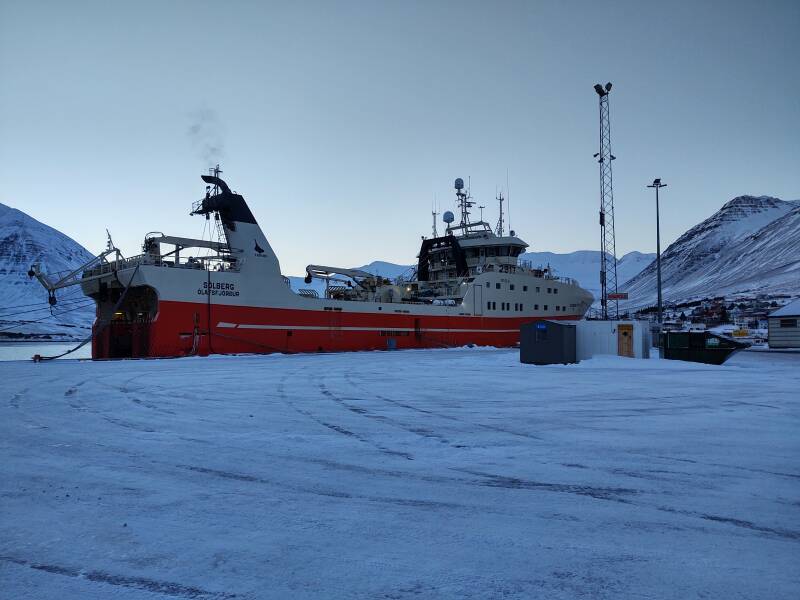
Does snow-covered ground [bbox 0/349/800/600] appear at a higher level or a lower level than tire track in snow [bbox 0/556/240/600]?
lower

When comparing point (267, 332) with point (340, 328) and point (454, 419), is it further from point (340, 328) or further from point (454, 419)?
point (454, 419)

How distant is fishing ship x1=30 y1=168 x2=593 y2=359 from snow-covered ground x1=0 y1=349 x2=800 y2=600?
1895 centimetres

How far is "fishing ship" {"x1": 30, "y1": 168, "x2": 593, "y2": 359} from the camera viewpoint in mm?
29062

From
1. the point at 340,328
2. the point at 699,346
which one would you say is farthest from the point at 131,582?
the point at 340,328

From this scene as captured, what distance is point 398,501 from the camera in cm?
488

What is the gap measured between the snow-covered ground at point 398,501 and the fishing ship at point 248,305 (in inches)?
746

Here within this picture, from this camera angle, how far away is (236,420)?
9.23 meters

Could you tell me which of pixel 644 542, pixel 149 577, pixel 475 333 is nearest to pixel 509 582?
pixel 644 542

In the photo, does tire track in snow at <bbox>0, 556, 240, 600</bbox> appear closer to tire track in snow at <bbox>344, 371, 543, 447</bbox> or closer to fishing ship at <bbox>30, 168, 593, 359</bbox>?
tire track in snow at <bbox>344, 371, 543, 447</bbox>

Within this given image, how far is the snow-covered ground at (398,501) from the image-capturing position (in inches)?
131

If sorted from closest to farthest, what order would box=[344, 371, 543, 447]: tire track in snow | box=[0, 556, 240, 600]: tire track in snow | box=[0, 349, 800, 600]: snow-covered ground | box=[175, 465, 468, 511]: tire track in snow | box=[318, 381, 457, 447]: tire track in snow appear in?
box=[0, 556, 240, 600]: tire track in snow, box=[0, 349, 800, 600]: snow-covered ground, box=[175, 465, 468, 511]: tire track in snow, box=[318, 381, 457, 447]: tire track in snow, box=[344, 371, 543, 447]: tire track in snow

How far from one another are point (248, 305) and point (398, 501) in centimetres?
2835

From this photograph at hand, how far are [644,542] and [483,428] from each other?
184 inches

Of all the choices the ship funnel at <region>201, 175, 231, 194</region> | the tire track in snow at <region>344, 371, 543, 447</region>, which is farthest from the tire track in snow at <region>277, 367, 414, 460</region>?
the ship funnel at <region>201, 175, 231, 194</region>
